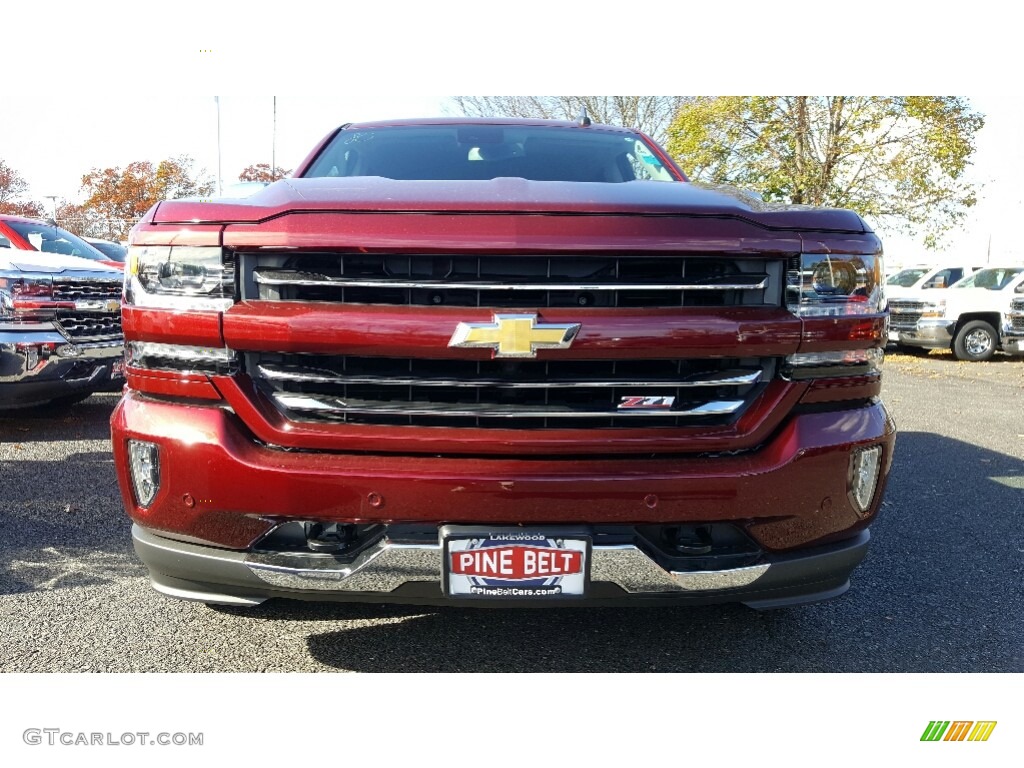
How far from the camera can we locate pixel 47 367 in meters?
5.23

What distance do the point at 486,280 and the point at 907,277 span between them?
16.3m

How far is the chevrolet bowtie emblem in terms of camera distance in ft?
6.14

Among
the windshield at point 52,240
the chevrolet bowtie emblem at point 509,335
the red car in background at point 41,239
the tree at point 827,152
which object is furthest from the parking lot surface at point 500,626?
the tree at point 827,152

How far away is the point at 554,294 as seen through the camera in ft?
6.33

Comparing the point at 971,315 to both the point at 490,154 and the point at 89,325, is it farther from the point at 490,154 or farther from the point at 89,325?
the point at 89,325

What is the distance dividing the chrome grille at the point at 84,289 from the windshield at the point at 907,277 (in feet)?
47.3

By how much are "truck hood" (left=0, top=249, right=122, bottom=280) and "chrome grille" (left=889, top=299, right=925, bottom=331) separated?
1337 cm

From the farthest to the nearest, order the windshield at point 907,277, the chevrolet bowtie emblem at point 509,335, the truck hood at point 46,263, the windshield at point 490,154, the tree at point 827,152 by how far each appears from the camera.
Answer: the windshield at point 907,277
the tree at point 827,152
the truck hood at point 46,263
the windshield at point 490,154
the chevrolet bowtie emblem at point 509,335

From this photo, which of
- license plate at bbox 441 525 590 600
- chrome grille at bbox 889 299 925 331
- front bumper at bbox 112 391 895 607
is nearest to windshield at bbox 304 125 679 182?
front bumper at bbox 112 391 895 607

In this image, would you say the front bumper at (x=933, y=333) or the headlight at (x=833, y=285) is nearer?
the headlight at (x=833, y=285)

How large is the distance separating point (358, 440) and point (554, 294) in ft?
2.06

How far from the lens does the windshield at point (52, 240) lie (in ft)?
21.1

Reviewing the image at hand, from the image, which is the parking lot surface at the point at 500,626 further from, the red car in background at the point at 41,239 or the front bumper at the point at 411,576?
the red car in background at the point at 41,239
